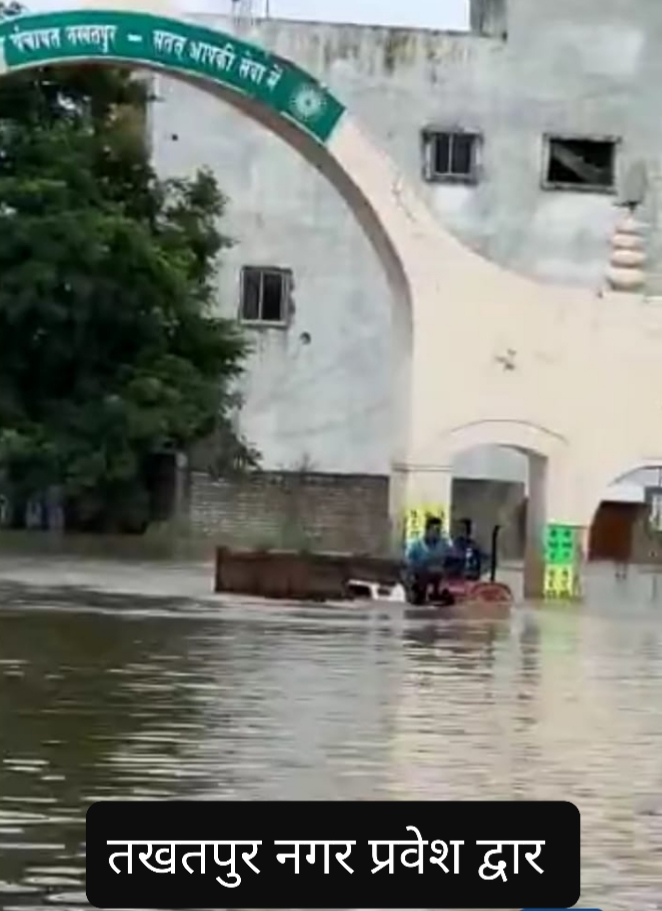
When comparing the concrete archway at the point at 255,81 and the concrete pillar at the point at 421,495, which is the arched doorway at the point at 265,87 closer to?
the concrete archway at the point at 255,81

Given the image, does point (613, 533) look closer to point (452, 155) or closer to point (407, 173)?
point (452, 155)

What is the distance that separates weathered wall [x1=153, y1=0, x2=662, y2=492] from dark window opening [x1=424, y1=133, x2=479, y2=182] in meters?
0.26

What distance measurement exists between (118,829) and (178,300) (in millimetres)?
36550

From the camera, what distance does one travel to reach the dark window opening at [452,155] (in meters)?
49.7

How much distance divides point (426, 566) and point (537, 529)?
3588 mm

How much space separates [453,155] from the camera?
4978 cm

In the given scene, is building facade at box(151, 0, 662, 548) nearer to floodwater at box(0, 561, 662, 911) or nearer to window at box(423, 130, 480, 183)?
window at box(423, 130, 480, 183)

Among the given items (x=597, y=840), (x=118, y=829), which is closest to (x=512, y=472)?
(x=597, y=840)

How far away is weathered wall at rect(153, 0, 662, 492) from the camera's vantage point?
49.3 m

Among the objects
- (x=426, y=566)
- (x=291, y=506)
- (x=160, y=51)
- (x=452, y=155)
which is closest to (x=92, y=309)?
(x=291, y=506)

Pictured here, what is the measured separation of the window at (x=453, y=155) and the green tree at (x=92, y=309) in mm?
5850

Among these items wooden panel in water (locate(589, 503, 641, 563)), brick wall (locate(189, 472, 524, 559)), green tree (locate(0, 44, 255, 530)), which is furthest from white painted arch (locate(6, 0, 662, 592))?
wooden panel in water (locate(589, 503, 641, 563))

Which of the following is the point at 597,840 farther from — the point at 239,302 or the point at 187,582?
the point at 239,302
